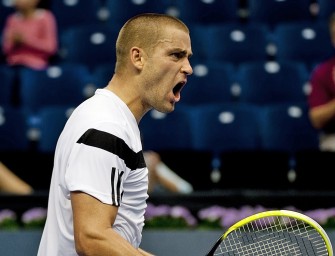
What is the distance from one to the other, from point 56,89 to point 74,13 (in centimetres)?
130

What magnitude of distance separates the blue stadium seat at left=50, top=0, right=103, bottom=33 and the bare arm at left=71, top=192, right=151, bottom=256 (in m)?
5.88

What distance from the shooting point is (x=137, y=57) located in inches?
114

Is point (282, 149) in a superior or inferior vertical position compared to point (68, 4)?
inferior

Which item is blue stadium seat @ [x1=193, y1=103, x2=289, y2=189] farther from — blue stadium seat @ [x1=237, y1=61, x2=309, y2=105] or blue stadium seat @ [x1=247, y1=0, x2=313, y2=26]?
blue stadium seat @ [x1=247, y1=0, x2=313, y2=26]

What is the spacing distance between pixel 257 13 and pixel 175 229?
139 inches

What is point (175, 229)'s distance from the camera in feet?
17.3

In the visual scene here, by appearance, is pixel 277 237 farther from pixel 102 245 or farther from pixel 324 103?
pixel 324 103

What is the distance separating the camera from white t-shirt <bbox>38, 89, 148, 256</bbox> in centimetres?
264

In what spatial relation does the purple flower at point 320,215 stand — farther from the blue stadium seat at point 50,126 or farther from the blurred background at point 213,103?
the blue stadium seat at point 50,126

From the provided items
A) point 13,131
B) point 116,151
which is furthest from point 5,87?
point 116,151

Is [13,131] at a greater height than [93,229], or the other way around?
[93,229]

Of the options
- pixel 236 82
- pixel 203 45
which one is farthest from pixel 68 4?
pixel 236 82

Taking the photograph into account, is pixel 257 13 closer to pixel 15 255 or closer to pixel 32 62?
pixel 32 62

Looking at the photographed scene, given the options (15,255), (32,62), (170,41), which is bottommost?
(15,255)
